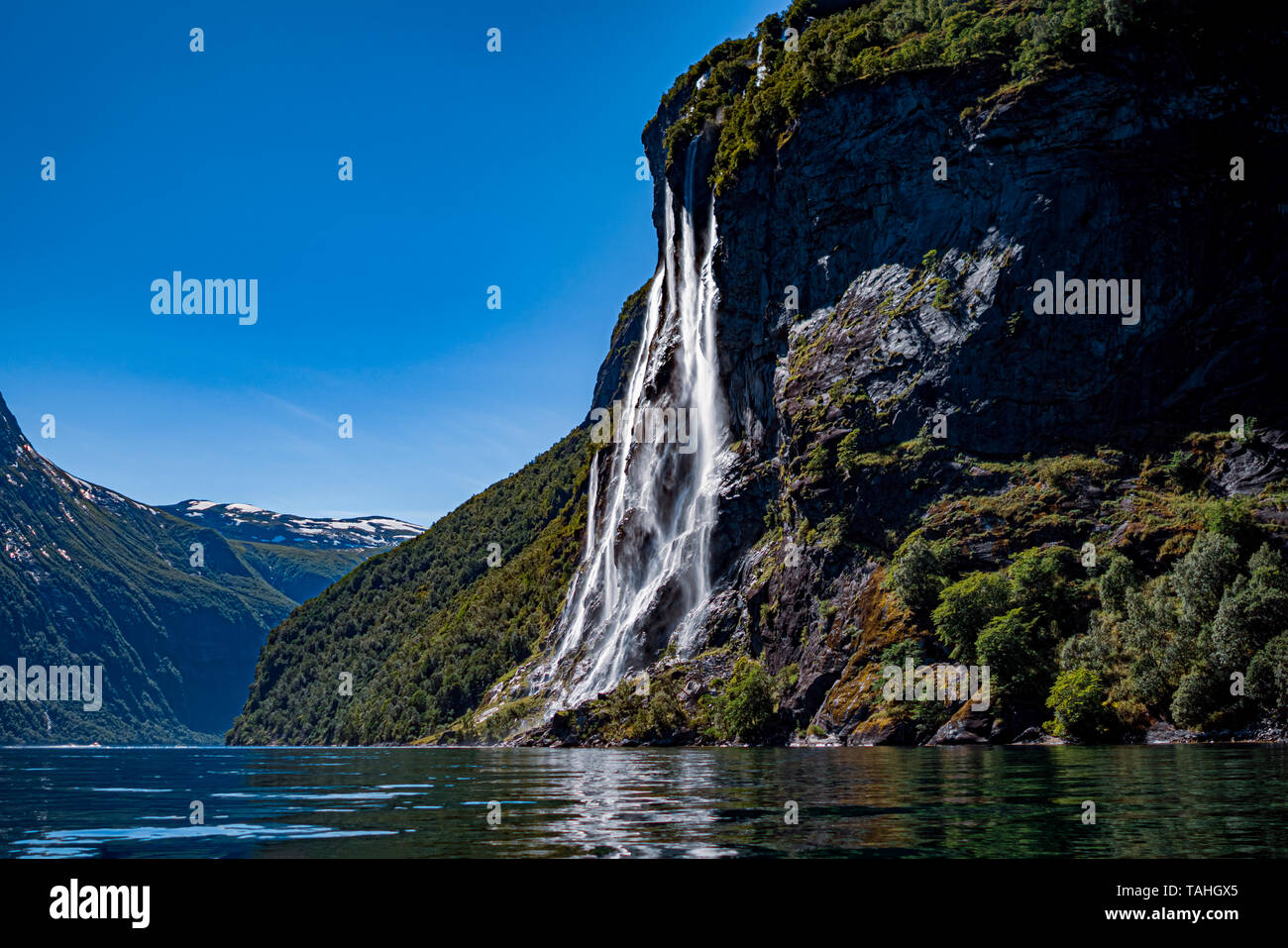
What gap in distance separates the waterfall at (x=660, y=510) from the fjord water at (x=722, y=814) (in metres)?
67.6

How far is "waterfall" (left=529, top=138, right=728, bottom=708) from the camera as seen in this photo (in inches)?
4176

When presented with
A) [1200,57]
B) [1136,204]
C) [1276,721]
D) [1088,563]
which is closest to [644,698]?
[1088,563]

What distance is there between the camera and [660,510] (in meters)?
116

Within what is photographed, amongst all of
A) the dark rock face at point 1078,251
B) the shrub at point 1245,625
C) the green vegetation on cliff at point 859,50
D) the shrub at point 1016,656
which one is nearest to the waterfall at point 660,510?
the green vegetation on cliff at point 859,50

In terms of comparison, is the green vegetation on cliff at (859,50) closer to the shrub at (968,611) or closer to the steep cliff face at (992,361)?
the steep cliff face at (992,361)

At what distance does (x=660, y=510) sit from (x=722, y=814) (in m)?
95.0

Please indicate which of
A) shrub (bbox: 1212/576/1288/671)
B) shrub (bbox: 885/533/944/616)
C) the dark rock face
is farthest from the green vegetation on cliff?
shrub (bbox: 1212/576/1288/671)

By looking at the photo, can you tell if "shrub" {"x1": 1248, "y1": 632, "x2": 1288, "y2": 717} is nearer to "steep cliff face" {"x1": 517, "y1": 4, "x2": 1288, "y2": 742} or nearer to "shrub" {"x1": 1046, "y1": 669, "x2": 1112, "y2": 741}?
"shrub" {"x1": 1046, "y1": 669, "x2": 1112, "y2": 741}

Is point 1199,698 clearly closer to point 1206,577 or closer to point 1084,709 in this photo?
point 1084,709

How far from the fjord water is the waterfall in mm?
67588

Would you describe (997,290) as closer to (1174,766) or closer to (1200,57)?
(1200,57)

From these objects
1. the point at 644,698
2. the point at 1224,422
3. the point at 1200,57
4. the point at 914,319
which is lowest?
the point at 644,698

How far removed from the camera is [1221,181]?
88250 mm
